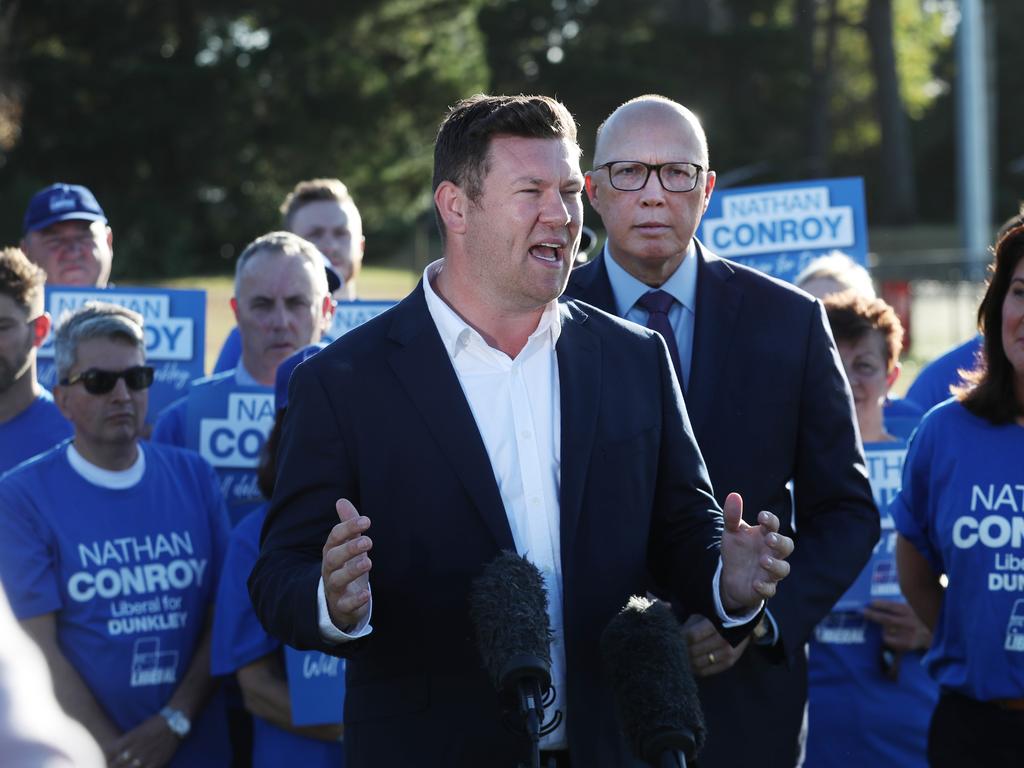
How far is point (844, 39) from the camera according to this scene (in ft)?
201

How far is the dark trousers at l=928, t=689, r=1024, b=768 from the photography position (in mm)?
4090

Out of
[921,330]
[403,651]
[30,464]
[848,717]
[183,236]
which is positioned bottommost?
[848,717]

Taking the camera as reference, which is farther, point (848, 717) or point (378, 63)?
point (378, 63)

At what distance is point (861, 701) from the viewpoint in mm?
5121

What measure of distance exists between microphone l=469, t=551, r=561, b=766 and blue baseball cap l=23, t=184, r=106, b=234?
190 inches

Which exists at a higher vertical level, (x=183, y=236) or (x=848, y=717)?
(x=183, y=236)

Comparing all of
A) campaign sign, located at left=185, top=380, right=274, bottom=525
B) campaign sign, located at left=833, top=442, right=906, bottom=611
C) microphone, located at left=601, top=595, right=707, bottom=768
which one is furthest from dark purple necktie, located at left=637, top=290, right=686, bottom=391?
campaign sign, located at left=185, top=380, right=274, bottom=525

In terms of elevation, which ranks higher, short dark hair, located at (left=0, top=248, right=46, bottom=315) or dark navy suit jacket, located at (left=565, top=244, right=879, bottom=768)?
short dark hair, located at (left=0, top=248, right=46, bottom=315)

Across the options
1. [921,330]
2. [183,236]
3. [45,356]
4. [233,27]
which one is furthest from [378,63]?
[45,356]

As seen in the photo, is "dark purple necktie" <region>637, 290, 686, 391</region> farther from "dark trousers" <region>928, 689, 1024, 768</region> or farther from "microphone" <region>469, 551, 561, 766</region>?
"microphone" <region>469, 551, 561, 766</region>

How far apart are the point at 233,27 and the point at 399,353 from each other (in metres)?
32.9

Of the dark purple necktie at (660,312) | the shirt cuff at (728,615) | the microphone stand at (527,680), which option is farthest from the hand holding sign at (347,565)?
the dark purple necktie at (660,312)

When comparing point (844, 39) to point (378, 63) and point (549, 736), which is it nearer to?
point (378, 63)

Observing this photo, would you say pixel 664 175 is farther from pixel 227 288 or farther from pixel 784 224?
pixel 227 288
